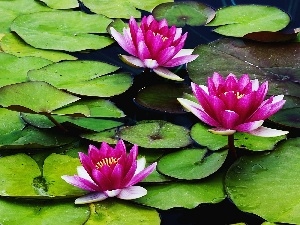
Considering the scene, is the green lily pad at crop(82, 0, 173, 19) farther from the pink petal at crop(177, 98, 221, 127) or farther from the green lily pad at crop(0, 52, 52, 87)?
the pink petal at crop(177, 98, 221, 127)

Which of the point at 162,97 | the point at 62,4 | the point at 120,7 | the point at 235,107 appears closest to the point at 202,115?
the point at 235,107

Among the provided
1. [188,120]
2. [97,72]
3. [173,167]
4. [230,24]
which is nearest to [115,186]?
[173,167]

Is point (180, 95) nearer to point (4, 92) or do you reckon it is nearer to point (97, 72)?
point (97, 72)

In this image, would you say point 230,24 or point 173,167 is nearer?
point 173,167

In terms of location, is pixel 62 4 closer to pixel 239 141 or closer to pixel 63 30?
pixel 63 30

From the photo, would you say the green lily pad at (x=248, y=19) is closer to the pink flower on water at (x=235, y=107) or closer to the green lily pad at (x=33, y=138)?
the pink flower on water at (x=235, y=107)

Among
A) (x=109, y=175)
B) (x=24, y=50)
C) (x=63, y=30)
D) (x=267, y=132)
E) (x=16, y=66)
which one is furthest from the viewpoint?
(x=63, y=30)
